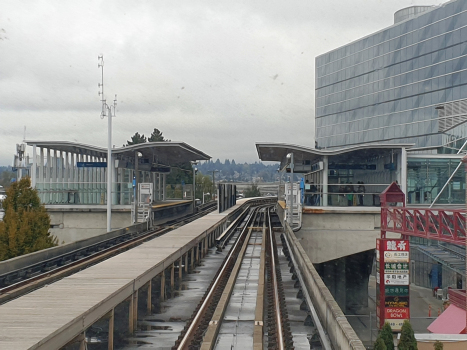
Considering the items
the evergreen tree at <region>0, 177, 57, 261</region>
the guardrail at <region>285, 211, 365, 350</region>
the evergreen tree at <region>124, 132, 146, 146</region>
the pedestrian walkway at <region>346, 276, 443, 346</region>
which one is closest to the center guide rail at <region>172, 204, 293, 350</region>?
the guardrail at <region>285, 211, 365, 350</region>

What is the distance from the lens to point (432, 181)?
30062 millimetres

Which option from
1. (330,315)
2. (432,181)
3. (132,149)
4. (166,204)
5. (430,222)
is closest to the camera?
(330,315)

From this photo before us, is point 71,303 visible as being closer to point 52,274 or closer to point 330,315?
point 330,315

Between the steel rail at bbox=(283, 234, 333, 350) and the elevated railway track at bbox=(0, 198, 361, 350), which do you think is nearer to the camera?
the elevated railway track at bbox=(0, 198, 361, 350)

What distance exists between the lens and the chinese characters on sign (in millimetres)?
18203

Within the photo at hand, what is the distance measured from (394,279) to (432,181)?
13438mm

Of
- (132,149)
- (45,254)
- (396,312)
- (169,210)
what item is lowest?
(396,312)

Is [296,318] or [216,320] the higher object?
[216,320]

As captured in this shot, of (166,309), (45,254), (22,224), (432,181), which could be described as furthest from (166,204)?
(166,309)

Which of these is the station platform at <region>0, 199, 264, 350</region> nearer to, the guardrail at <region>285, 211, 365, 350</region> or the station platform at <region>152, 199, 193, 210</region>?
the guardrail at <region>285, 211, 365, 350</region>

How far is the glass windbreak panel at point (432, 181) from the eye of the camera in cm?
2967

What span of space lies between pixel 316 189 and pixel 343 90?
42139 mm

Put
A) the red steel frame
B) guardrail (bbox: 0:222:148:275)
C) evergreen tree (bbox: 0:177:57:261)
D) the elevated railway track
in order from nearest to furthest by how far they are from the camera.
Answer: the elevated railway track
guardrail (bbox: 0:222:148:275)
the red steel frame
evergreen tree (bbox: 0:177:57:261)

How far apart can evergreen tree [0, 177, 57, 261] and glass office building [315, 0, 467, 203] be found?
2976 cm
